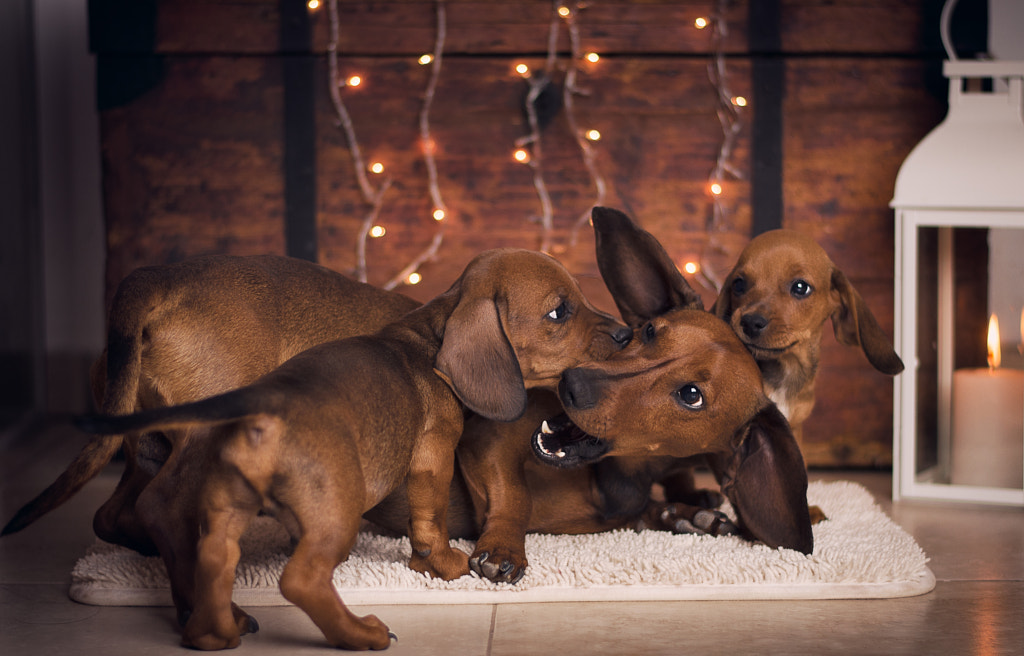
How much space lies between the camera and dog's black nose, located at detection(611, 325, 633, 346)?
7.60 ft

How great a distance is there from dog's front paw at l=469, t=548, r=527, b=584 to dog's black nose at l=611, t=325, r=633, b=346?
54cm

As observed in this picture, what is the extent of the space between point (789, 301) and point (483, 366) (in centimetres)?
87

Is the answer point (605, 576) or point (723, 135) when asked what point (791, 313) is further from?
point (723, 135)

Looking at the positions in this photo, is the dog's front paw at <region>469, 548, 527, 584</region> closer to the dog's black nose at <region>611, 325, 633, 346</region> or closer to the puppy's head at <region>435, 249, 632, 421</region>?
the puppy's head at <region>435, 249, 632, 421</region>

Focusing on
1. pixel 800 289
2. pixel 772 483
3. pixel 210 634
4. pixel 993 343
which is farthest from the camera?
pixel 993 343

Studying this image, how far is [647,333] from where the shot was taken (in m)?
2.35

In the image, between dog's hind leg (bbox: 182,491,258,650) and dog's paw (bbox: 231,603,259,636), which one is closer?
dog's hind leg (bbox: 182,491,258,650)

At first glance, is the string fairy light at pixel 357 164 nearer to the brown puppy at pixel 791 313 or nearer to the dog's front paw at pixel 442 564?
the brown puppy at pixel 791 313

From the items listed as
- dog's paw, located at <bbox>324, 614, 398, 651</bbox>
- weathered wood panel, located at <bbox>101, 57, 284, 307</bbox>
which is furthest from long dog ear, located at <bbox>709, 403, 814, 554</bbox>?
weathered wood panel, located at <bbox>101, 57, 284, 307</bbox>

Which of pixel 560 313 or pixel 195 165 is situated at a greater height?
pixel 195 165

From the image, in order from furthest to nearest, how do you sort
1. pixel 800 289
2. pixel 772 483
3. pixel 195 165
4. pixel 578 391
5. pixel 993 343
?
pixel 195 165 < pixel 993 343 < pixel 800 289 < pixel 772 483 < pixel 578 391

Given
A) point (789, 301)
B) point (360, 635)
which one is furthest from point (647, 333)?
point (360, 635)

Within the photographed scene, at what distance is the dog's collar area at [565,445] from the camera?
2223 mm

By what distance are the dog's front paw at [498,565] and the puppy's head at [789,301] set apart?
31.1 inches
